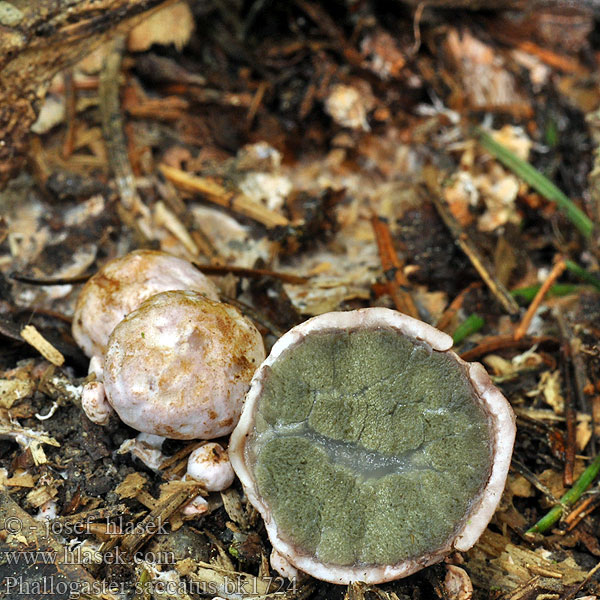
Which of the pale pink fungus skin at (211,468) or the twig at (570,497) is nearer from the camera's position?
the pale pink fungus skin at (211,468)

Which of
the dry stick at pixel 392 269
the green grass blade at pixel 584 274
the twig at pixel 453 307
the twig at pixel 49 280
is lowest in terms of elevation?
the green grass blade at pixel 584 274

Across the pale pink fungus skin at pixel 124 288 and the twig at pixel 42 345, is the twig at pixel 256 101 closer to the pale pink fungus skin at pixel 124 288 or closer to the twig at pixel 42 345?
the pale pink fungus skin at pixel 124 288

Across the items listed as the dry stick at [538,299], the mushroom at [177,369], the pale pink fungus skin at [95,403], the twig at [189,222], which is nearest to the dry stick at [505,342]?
the dry stick at [538,299]

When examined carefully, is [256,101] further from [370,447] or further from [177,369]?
[370,447]

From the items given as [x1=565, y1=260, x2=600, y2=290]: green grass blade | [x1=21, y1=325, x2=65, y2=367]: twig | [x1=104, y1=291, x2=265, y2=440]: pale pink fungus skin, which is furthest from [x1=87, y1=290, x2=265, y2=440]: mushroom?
[x1=565, y1=260, x2=600, y2=290]: green grass blade

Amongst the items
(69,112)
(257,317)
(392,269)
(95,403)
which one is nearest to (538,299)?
(392,269)
